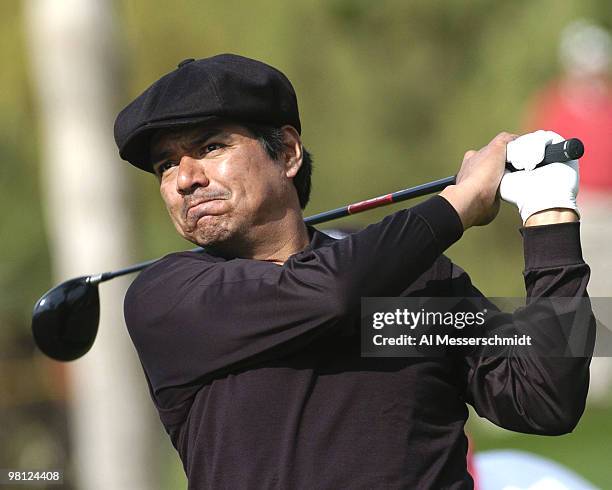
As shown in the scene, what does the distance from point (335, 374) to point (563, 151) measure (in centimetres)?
59

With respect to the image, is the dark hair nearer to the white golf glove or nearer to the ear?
the ear

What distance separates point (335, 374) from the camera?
7.96 feet

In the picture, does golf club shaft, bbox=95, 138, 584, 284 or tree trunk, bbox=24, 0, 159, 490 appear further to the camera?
tree trunk, bbox=24, 0, 159, 490

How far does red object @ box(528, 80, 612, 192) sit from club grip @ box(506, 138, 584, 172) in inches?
322

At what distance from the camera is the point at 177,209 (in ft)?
8.50

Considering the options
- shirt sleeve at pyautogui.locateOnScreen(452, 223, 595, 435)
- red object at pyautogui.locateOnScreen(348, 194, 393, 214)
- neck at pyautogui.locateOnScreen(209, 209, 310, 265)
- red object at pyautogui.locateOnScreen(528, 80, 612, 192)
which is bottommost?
shirt sleeve at pyautogui.locateOnScreen(452, 223, 595, 435)

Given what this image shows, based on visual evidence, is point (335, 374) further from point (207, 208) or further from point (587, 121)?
point (587, 121)

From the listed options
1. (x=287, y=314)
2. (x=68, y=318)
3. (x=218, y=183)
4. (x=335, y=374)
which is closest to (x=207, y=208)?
(x=218, y=183)

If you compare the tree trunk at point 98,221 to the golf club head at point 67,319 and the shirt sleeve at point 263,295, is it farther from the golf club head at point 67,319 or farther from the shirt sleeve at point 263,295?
the shirt sleeve at point 263,295

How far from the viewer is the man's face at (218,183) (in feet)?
8.35

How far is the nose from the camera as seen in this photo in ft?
8.33

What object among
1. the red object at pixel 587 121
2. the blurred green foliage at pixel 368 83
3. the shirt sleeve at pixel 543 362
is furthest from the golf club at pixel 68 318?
the red object at pixel 587 121

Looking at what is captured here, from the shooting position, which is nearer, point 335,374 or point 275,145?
point 335,374

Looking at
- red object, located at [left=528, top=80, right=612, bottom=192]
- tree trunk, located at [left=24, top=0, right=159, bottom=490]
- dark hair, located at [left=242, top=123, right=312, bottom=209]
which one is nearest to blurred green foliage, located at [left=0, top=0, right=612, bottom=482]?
red object, located at [left=528, top=80, right=612, bottom=192]
